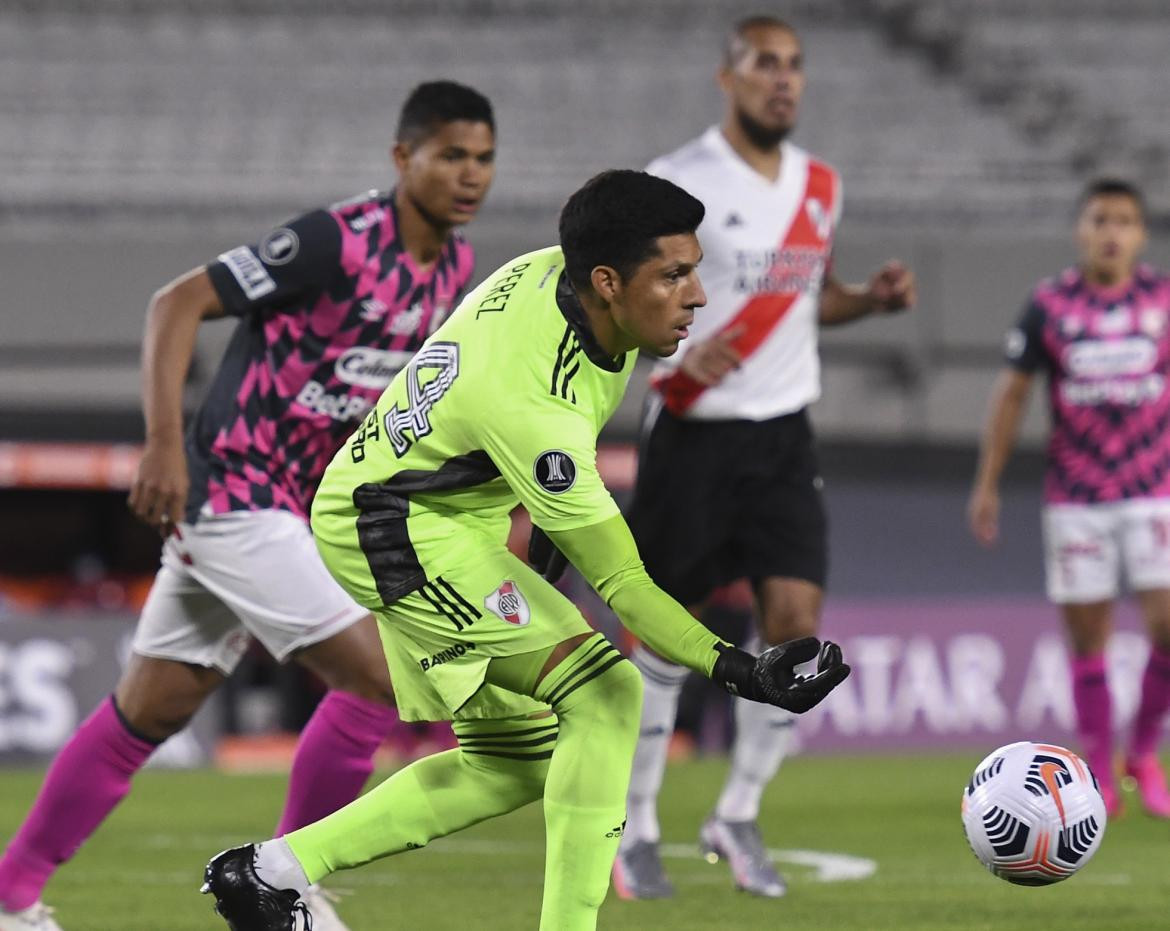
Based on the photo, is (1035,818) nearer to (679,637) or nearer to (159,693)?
(679,637)

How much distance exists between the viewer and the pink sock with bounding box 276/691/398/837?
4781 mm

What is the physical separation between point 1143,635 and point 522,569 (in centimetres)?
929

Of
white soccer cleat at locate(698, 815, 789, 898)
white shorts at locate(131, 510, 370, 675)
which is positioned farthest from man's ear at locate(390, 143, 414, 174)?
white soccer cleat at locate(698, 815, 789, 898)

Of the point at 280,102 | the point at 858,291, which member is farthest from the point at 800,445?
the point at 280,102

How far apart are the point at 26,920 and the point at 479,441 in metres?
1.83

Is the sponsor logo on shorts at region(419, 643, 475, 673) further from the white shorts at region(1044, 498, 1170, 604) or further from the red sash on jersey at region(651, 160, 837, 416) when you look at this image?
the white shorts at region(1044, 498, 1170, 604)

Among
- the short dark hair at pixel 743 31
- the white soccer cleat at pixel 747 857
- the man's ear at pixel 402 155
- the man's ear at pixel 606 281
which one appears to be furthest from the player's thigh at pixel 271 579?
the short dark hair at pixel 743 31

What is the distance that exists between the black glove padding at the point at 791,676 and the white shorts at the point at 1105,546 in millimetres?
4459

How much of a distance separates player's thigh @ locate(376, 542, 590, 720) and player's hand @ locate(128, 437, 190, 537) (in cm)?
81

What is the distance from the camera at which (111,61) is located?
16.9 m

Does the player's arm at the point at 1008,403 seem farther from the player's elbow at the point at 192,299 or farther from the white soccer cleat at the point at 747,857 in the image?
the player's elbow at the point at 192,299

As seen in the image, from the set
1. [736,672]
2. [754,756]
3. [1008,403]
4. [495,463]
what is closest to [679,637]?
[736,672]

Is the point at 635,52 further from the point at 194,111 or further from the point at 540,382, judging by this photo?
the point at 540,382

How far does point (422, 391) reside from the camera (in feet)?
13.1
